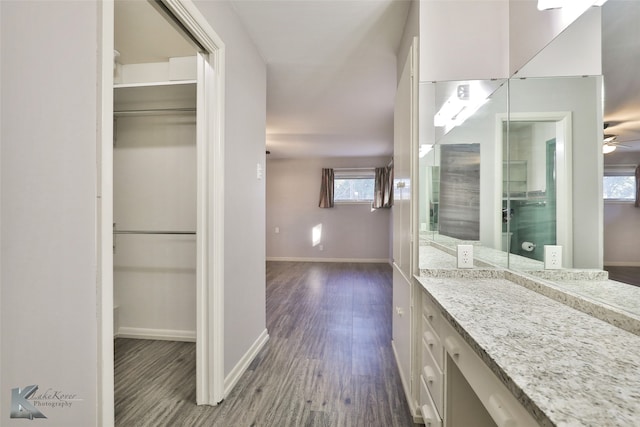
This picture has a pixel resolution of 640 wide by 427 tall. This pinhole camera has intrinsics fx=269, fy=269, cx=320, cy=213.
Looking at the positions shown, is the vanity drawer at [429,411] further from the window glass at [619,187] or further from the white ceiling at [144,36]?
the white ceiling at [144,36]

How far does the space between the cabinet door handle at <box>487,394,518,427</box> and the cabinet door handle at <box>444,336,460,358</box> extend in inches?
9.2

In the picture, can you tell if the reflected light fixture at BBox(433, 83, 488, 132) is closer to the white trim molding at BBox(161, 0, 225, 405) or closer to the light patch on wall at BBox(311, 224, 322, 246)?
the white trim molding at BBox(161, 0, 225, 405)

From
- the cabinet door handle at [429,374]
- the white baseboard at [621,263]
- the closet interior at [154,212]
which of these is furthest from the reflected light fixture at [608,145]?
the closet interior at [154,212]

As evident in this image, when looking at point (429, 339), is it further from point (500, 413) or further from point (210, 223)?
point (210, 223)

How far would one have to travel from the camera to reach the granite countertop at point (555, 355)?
0.50m

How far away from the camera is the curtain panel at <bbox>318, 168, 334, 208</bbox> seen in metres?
6.36

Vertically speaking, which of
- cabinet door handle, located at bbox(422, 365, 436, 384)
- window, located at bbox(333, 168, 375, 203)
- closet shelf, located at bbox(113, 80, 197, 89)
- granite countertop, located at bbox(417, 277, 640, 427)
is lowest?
cabinet door handle, located at bbox(422, 365, 436, 384)

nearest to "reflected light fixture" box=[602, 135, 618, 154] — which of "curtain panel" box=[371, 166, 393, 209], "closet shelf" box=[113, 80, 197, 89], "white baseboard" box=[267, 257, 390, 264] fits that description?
"closet shelf" box=[113, 80, 197, 89]

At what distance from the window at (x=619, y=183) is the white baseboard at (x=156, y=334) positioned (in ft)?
9.37

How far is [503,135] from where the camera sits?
5.09 feet

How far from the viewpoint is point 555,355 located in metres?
0.67

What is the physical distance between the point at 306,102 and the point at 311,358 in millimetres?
2781

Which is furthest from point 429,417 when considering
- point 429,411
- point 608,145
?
point 608,145

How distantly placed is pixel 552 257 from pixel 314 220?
5.47m
